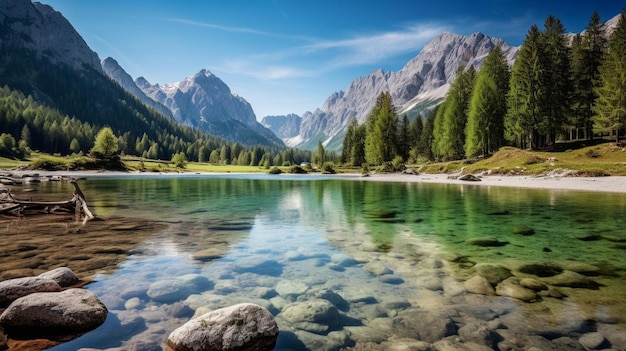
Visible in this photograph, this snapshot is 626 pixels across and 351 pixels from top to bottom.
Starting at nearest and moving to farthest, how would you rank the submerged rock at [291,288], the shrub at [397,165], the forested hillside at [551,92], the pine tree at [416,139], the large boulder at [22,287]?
the large boulder at [22,287], the submerged rock at [291,288], the forested hillside at [551,92], the shrub at [397,165], the pine tree at [416,139]

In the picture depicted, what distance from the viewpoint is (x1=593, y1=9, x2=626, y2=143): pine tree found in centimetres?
4988

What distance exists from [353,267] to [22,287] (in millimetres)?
8904

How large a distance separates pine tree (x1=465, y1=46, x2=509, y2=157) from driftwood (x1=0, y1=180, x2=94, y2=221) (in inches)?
2826

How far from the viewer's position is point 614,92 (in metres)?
52.2

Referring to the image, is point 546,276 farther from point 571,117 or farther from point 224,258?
point 571,117

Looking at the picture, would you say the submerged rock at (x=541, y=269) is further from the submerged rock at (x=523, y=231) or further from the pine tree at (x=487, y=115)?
the pine tree at (x=487, y=115)

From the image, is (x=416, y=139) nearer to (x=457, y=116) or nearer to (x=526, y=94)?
(x=457, y=116)

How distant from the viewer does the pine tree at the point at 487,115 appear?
70.3 metres

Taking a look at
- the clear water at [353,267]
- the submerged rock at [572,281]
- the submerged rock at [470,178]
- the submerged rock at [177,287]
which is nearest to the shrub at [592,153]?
the submerged rock at [470,178]

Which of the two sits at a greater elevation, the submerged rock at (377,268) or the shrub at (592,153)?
the shrub at (592,153)

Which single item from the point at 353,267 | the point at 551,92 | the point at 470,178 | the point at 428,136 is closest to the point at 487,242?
the point at 353,267

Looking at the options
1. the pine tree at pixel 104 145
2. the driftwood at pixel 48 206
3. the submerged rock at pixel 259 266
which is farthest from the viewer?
the pine tree at pixel 104 145

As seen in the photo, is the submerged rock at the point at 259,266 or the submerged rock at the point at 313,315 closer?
the submerged rock at the point at 313,315

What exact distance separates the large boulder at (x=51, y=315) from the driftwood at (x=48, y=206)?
15717 millimetres
